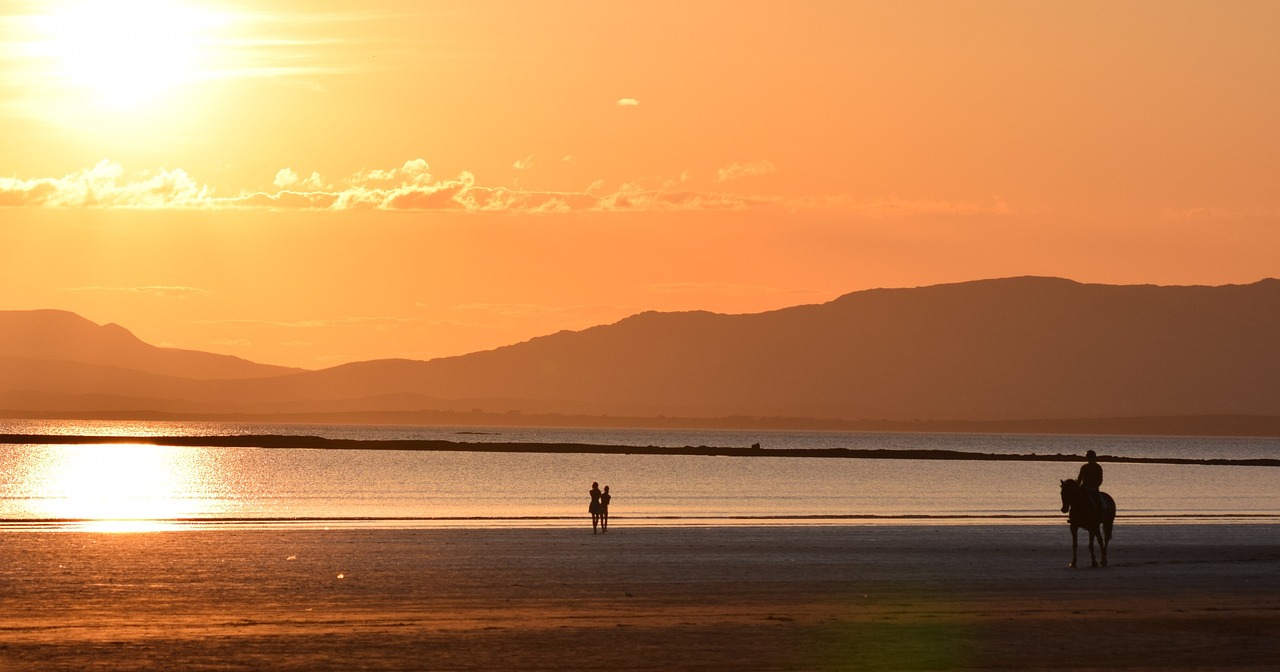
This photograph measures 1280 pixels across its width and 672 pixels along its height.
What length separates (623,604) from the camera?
2752 cm

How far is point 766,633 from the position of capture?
23.4m

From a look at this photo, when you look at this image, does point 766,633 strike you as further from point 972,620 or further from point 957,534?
point 957,534

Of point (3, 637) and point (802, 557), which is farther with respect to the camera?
point (802, 557)

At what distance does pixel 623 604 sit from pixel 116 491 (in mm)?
69000

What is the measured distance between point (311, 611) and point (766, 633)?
23.6 ft

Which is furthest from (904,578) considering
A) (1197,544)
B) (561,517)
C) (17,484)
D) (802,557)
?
(17,484)

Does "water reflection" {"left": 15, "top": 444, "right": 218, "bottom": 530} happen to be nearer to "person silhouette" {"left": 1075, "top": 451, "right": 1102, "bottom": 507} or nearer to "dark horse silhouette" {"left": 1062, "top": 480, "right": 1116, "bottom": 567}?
"dark horse silhouette" {"left": 1062, "top": 480, "right": 1116, "bottom": 567}

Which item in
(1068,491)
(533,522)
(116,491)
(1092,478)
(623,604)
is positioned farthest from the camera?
(116,491)

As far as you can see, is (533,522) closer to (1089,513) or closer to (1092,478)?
(1092,478)

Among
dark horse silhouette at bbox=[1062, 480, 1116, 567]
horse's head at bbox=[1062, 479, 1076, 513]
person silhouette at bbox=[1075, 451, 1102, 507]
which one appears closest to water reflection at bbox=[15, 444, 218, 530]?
horse's head at bbox=[1062, 479, 1076, 513]

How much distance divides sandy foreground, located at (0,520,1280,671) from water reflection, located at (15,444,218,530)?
15916 mm

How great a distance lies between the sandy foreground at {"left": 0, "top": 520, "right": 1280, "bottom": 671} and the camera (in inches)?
826

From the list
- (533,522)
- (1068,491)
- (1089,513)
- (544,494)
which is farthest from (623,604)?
(544,494)

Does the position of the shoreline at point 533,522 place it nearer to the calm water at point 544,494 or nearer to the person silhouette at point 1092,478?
the calm water at point 544,494
